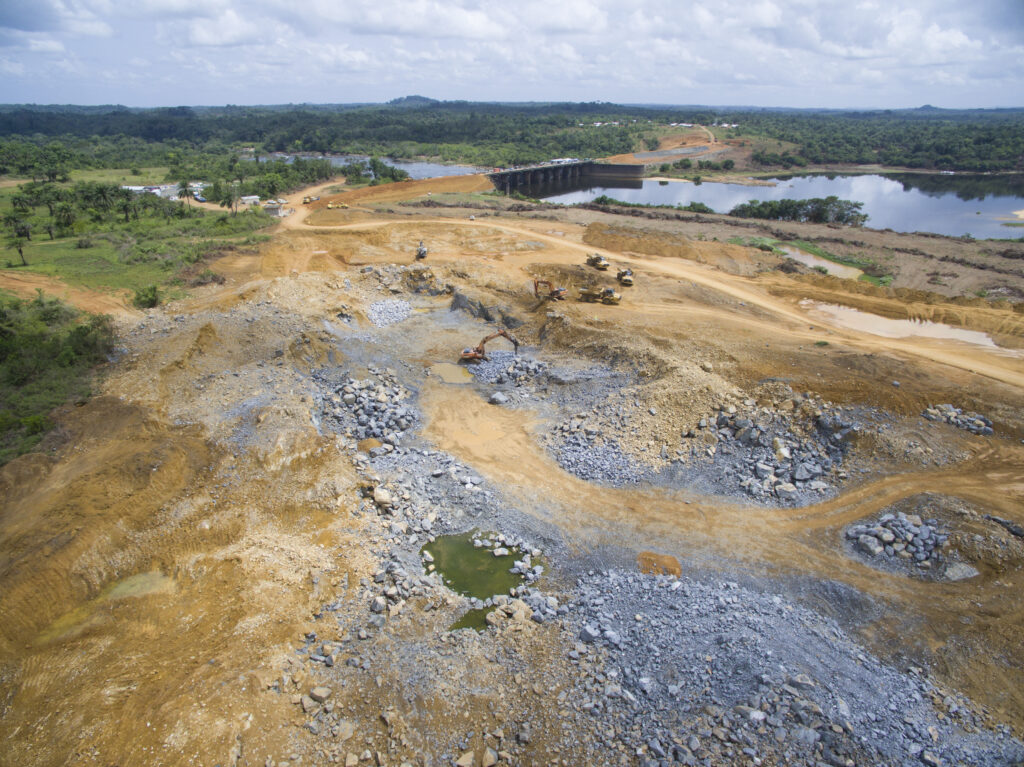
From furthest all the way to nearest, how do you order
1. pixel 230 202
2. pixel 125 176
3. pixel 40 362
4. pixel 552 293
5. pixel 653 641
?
pixel 125 176
pixel 230 202
pixel 552 293
pixel 40 362
pixel 653 641

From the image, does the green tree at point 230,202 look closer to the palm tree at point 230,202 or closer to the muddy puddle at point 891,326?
the palm tree at point 230,202

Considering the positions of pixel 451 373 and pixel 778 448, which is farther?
pixel 451 373

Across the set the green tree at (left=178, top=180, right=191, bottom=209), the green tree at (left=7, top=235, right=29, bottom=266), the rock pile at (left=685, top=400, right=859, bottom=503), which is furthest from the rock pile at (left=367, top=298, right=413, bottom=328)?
the green tree at (left=178, top=180, right=191, bottom=209)

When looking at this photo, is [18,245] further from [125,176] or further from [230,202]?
[125,176]

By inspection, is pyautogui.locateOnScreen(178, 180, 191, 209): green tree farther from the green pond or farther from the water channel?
the green pond

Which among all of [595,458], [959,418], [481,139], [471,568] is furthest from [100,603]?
[481,139]

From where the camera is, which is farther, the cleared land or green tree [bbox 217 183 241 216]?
green tree [bbox 217 183 241 216]
